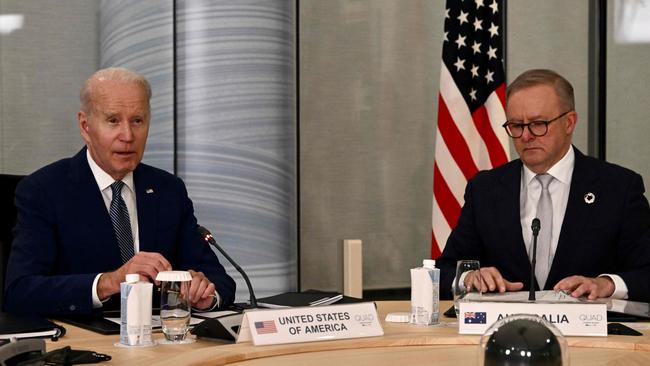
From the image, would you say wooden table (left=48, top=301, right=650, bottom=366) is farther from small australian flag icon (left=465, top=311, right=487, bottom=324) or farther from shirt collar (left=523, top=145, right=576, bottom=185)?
shirt collar (left=523, top=145, right=576, bottom=185)

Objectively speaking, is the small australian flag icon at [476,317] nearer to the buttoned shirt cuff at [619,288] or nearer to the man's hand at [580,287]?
the man's hand at [580,287]

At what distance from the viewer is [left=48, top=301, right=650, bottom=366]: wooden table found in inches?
88.0

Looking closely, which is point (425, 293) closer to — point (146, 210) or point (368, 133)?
point (146, 210)

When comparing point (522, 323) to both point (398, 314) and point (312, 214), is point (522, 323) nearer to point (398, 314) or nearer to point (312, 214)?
point (398, 314)

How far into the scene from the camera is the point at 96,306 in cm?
280

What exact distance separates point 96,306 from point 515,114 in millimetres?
1629

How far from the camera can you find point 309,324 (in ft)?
7.97

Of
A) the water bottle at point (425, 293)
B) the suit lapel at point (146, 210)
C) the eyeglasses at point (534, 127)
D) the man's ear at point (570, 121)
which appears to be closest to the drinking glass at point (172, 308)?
the water bottle at point (425, 293)

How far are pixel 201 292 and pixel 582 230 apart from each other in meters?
1.41

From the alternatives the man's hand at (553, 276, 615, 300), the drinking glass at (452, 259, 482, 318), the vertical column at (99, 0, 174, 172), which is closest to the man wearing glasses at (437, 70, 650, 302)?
the man's hand at (553, 276, 615, 300)

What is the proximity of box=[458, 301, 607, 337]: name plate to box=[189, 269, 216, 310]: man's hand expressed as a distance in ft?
2.52

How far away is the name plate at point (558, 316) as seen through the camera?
250 centimetres

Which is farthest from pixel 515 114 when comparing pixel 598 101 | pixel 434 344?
pixel 598 101

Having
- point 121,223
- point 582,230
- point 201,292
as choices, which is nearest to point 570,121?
point 582,230
